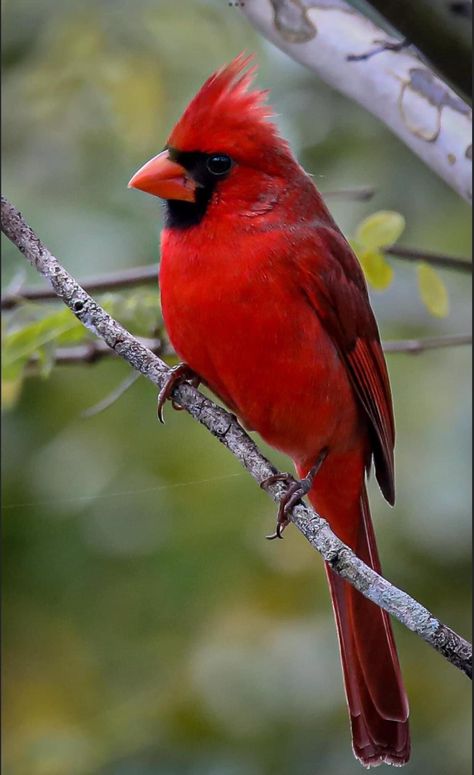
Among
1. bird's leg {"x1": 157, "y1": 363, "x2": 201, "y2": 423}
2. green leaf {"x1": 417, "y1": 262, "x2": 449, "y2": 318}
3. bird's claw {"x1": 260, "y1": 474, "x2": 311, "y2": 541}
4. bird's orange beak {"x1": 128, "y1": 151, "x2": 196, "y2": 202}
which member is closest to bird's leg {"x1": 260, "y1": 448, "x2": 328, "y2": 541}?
bird's claw {"x1": 260, "y1": 474, "x2": 311, "y2": 541}

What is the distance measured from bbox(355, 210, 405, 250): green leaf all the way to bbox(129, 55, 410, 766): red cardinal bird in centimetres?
6

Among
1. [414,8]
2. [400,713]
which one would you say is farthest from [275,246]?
[400,713]

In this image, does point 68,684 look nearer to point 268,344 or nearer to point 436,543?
point 436,543

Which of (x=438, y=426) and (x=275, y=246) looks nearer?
(x=275, y=246)

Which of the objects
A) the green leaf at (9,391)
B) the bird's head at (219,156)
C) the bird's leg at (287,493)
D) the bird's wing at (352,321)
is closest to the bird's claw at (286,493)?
the bird's leg at (287,493)

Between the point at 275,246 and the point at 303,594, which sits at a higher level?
the point at 275,246

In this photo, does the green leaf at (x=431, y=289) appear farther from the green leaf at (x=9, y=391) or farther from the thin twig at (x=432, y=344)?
the green leaf at (x=9, y=391)

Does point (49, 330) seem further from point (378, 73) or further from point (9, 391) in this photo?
point (378, 73)

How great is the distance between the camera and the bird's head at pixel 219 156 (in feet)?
8.53

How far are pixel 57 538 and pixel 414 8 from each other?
211 centimetres

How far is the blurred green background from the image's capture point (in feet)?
11.1

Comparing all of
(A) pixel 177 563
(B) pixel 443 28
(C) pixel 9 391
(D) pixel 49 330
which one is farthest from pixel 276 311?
(A) pixel 177 563

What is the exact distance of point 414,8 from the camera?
208 cm

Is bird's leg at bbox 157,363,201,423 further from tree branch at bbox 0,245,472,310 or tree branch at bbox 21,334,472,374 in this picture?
tree branch at bbox 0,245,472,310
